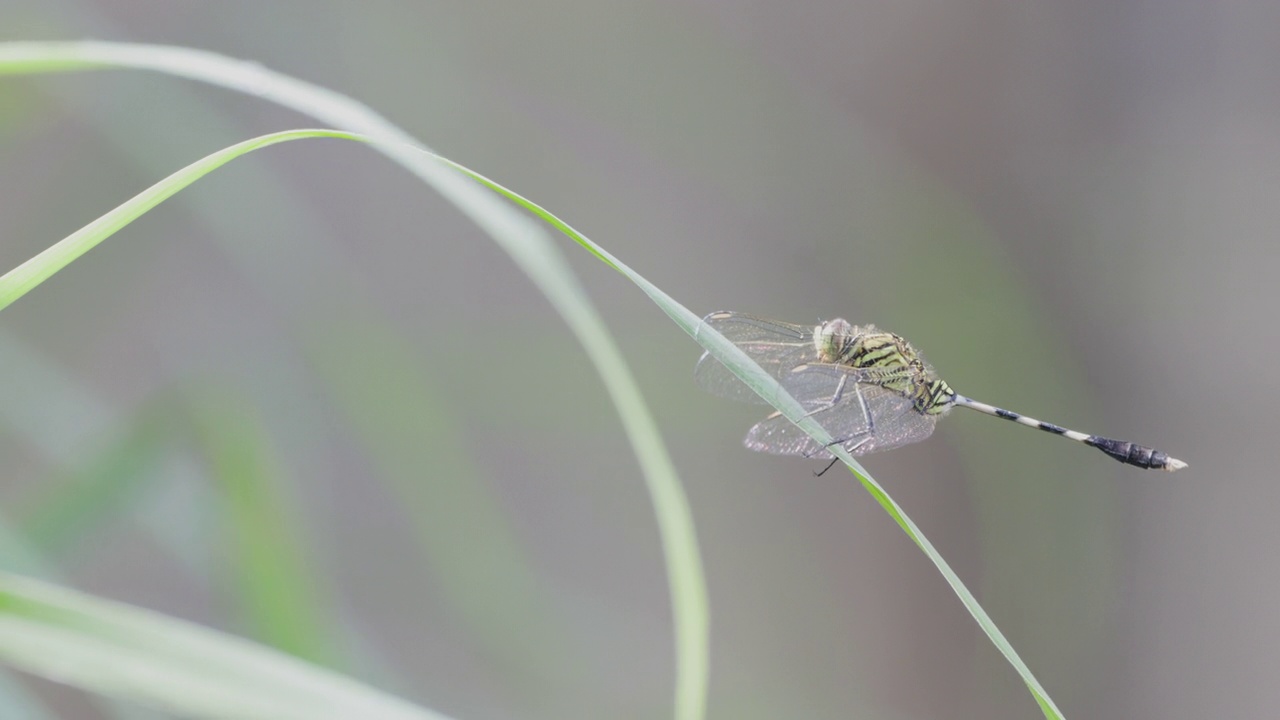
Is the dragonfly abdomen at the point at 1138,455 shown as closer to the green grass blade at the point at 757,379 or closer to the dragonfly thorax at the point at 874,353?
the dragonfly thorax at the point at 874,353

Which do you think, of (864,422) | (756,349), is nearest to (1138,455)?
(864,422)

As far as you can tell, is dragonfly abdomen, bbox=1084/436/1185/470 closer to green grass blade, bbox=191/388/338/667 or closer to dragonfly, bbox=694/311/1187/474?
dragonfly, bbox=694/311/1187/474

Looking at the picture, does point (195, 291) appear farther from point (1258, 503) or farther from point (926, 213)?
point (1258, 503)

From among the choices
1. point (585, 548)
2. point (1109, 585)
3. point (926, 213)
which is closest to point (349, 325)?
point (585, 548)

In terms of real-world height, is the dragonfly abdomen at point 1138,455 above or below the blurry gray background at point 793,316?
below

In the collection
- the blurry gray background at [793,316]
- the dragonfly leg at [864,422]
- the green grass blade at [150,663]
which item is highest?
the blurry gray background at [793,316]

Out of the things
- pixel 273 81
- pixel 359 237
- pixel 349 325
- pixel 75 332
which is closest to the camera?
pixel 273 81

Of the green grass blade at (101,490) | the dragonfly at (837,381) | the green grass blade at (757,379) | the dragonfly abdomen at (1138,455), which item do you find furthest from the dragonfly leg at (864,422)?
the green grass blade at (101,490)
